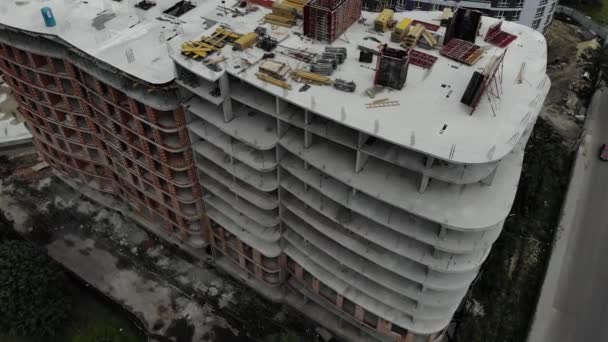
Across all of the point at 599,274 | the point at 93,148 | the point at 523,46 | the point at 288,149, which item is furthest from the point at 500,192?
the point at 93,148

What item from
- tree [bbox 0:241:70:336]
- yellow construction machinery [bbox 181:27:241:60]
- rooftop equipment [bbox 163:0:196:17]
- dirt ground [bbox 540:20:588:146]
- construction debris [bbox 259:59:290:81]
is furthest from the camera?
dirt ground [bbox 540:20:588:146]

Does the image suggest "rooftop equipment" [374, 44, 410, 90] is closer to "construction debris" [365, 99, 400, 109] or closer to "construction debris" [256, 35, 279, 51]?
"construction debris" [365, 99, 400, 109]

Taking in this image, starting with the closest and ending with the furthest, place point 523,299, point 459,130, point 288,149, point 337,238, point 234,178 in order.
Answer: point 459,130
point 288,149
point 337,238
point 234,178
point 523,299

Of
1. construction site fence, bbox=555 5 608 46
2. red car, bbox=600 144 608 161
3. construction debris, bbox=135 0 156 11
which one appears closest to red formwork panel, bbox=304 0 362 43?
construction debris, bbox=135 0 156 11

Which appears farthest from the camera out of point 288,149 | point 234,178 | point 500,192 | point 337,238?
point 234,178

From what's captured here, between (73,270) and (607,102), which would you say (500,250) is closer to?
(607,102)

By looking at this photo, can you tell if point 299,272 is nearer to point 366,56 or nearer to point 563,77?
point 366,56
